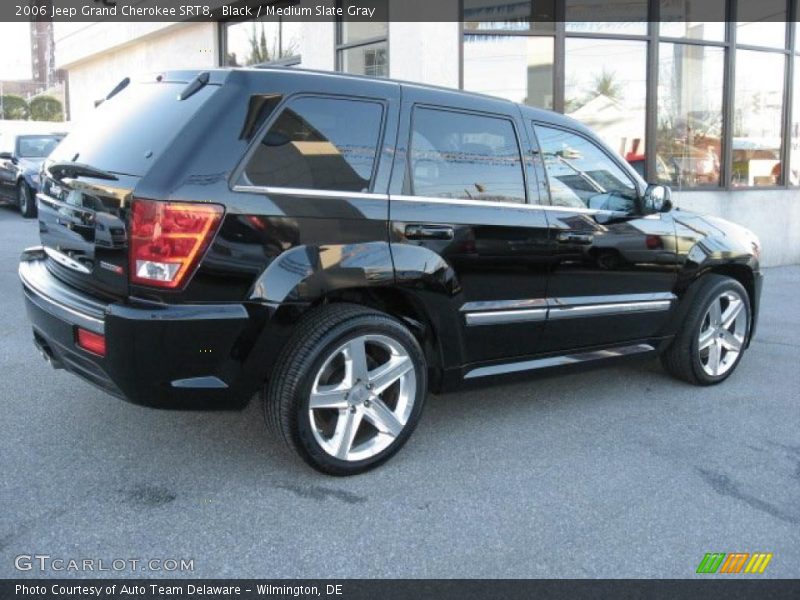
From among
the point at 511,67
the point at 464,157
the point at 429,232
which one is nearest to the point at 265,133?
the point at 429,232

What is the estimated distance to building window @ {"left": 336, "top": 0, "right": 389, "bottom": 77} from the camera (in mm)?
9867

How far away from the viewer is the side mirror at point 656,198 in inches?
189

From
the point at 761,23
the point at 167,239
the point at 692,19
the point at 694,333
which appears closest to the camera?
the point at 167,239

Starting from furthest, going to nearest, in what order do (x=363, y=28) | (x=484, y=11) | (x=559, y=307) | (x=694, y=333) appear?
1. (x=363, y=28)
2. (x=484, y=11)
3. (x=694, y=333)
4. (x=559, y=307)

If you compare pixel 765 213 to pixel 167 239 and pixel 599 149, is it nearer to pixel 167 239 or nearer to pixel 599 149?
pixel 599 149

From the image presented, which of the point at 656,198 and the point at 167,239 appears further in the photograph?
the point at 656,198

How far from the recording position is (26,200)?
14250 millimetres

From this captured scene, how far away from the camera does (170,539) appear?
3.07 m

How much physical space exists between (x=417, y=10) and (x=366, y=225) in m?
6.35

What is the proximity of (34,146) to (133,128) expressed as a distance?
512 inches

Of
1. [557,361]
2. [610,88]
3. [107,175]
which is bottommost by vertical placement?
[557,361]

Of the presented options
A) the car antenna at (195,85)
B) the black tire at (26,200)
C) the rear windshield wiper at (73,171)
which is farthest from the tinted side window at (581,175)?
the black tire at (26,200)

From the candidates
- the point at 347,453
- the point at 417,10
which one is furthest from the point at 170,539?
the point at 417,10

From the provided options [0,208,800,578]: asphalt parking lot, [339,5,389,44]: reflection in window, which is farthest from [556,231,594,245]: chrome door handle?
[339,5,389,44]: reflection in window
